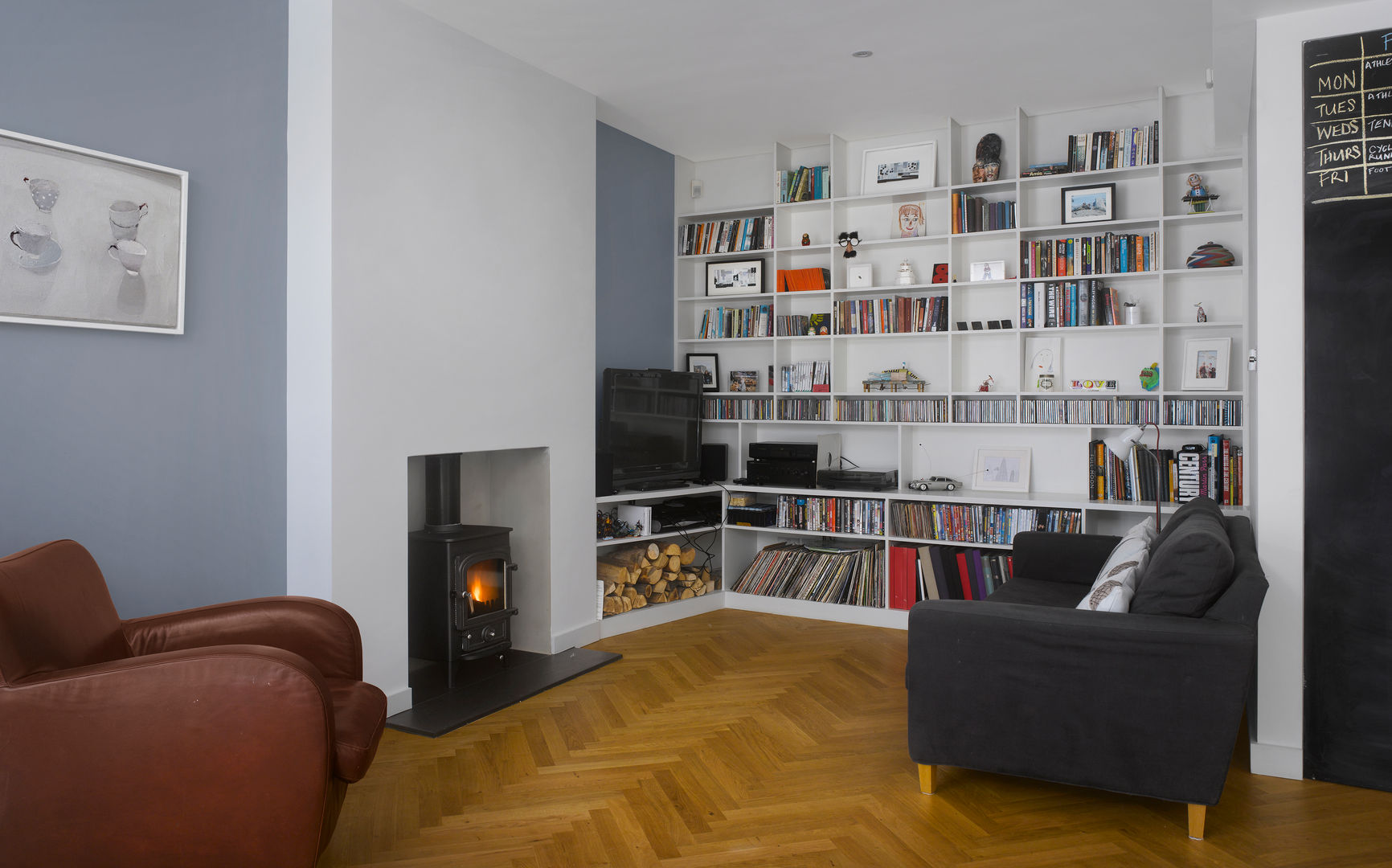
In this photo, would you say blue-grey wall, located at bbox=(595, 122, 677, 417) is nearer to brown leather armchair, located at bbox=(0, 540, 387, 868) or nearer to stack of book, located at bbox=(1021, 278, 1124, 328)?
stack of book, located at bbox=(1021, 278, 1124, 328)

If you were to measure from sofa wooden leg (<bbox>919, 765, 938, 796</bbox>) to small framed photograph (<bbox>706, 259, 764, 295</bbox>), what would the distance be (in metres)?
3.70

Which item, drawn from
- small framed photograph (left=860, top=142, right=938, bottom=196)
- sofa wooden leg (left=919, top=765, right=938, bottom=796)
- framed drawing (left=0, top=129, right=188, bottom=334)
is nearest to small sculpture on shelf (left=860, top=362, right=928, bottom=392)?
small framed photograph (left=860, top=142, right=938, bottom=196)

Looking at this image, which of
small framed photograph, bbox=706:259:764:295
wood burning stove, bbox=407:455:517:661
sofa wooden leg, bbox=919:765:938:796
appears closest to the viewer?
sofa wooden leg, bbox=919:765:938:796

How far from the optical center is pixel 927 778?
2.94m

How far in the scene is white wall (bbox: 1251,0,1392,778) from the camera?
3.07 m

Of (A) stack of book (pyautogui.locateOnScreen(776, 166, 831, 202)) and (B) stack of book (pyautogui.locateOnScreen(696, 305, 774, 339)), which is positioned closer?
(A) stack of book (pyautogui.locateOnScreen(776, 166, 831, 202))

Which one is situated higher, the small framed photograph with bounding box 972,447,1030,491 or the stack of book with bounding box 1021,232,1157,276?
the stack of book with bounding box 1021,232,1157,276

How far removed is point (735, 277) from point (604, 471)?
1830 millimetres

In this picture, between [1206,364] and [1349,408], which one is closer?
[1349,408]

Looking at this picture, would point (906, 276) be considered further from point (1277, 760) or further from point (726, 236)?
point (1277, 760)

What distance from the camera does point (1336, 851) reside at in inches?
100

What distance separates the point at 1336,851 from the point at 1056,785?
30.6 inches

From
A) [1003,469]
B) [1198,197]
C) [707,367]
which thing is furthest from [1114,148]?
[707,367]

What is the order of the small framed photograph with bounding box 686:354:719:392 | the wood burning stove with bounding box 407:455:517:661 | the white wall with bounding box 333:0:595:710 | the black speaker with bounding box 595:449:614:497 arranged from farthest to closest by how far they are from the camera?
1. the small framed photograph with bounding box 686:354:719:392
2. the black speaker with bounding box 595:449:614:497
3. the wood burning stove with bounding box 407:455:517:661
4. the white wall with bounding box 333:0:595:710
